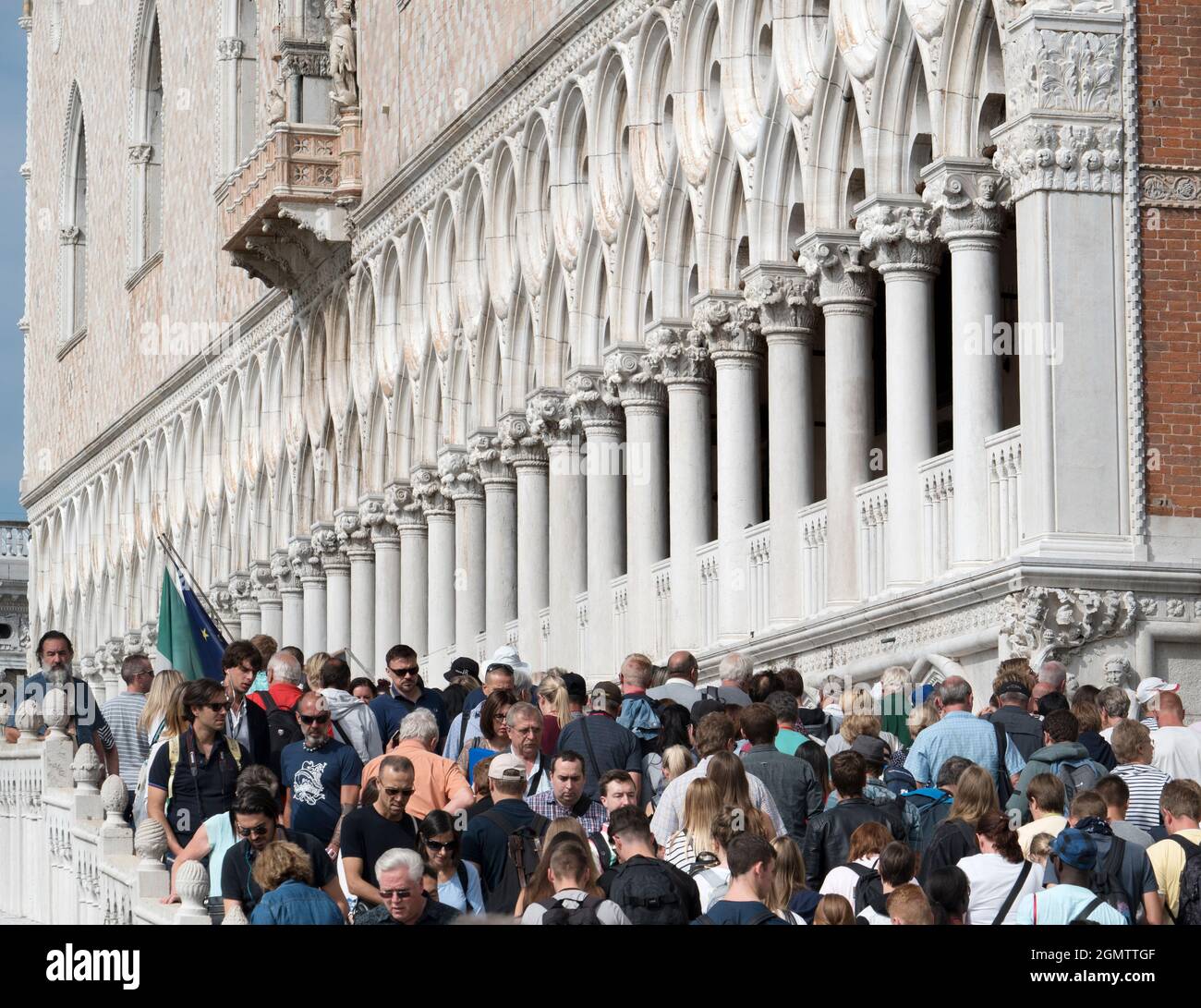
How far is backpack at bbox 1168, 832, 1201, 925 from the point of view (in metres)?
9.57

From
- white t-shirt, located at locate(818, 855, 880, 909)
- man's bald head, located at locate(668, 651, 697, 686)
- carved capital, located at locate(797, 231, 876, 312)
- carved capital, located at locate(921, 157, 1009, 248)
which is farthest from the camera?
carved capital, located at locate(797, 231, 876, 312)

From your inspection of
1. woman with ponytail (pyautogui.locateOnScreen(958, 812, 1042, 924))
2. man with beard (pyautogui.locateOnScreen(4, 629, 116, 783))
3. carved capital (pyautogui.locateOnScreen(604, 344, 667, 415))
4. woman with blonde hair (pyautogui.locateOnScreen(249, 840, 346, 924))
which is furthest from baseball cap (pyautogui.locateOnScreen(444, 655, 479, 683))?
carved capital (pyautogui.locateOnScreen(604, 344, 667, 415))

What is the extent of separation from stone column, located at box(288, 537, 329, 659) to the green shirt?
22.1 metres

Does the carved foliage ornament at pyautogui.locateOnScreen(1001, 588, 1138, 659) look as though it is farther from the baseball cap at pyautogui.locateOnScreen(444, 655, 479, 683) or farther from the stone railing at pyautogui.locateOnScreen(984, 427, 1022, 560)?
the baseball cap at pyautogui.locateOnScreen(444, 655, 479, 683)

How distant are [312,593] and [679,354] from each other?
12.3 m

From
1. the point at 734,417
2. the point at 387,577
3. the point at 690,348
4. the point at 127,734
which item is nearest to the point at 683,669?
the point at 127,734

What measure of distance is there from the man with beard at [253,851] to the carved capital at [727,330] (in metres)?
12.1

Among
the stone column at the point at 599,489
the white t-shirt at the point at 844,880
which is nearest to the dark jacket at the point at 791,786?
the white t-shirt at the point at 844,880

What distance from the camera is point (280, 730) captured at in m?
13.0

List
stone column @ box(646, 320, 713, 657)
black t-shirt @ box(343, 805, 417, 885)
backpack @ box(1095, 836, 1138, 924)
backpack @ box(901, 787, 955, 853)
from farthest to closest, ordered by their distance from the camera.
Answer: stone column @ box(646, 320, 713, 657) < backpack @ box(901, 787, 955, 853) < black t-shirt @ box(343, 805, 417, 885) < backpack @ box(1095, 836, 1138, 924)

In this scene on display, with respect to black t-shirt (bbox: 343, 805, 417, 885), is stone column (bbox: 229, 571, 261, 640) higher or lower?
higher

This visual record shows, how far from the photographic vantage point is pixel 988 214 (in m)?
18.0

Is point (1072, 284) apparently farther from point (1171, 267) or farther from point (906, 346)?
point (906, 346)
